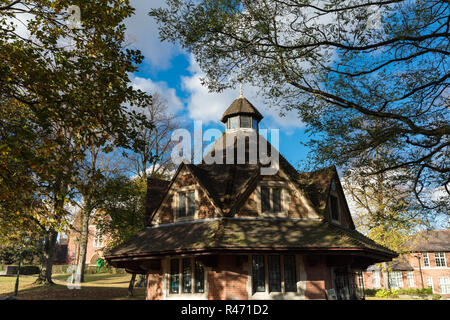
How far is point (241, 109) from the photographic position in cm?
2509

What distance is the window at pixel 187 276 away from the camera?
1503 centimetres

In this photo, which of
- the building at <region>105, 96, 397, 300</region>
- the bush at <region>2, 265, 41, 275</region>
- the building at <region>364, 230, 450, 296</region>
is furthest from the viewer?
the building at <region>364, 230, 450, 296</region>

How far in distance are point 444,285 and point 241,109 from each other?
48664mm

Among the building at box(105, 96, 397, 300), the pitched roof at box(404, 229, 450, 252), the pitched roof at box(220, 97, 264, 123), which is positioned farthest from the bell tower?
the pitched roof at box(404, 229, 450, 252)

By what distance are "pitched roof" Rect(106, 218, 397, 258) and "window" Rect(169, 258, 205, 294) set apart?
130 cm

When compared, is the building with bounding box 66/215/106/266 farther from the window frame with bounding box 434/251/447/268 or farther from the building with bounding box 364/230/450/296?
the window frame with bounding box 434/251/447/268

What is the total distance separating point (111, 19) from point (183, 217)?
10.8m

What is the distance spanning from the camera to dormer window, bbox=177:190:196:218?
685 inches

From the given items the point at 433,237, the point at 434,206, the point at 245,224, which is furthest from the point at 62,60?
the point at 433,237

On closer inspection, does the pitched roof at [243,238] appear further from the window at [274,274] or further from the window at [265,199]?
the window at [274,274]

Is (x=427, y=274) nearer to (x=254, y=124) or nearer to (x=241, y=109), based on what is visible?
(x=254, y=124)

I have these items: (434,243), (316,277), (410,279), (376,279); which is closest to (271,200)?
(316,277)

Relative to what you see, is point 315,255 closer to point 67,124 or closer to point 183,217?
point 183,217

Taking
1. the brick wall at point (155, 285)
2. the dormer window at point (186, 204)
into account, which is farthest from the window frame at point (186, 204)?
the brick wall at point (155, 285)
